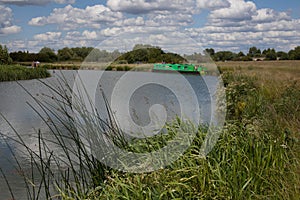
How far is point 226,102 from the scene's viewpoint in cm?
806

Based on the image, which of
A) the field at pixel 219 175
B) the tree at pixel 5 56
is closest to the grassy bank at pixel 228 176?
the field at pixel 219 175

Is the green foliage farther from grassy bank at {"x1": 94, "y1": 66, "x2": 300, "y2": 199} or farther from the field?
grassy bank at {"x1": 94, "y1": 66, "x2": 300, "y2": 199}

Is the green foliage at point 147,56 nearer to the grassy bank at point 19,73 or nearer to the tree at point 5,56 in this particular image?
the grassy bank at point 19,73

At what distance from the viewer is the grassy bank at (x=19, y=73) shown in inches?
945

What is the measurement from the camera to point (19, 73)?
25.2 m

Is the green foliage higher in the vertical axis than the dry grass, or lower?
higher

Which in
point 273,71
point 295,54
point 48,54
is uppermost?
point 48,54

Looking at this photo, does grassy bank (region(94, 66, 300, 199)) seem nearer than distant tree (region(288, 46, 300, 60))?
Yes

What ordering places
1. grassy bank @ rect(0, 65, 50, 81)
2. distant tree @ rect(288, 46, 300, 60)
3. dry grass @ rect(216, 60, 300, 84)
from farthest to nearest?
grassy bank @ rect(0, 65, 50, 81)
distant tree @ rect(288, 46, 300, 60)
dry grass @ rect(216, 60, 300, 84)

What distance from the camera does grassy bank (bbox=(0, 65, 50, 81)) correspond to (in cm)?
2400

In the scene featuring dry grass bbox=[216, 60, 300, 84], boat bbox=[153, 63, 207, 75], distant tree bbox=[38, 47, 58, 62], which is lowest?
dry grass bbox=[216, 60, 300, 84]

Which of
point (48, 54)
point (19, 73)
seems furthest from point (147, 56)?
A: point (19, 73)

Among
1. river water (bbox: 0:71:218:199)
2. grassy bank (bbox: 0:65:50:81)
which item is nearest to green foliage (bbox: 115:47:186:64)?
river water (bbox: 0:71:218:199)

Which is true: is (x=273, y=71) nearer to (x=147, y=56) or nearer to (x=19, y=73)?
(x=147, y=56)
